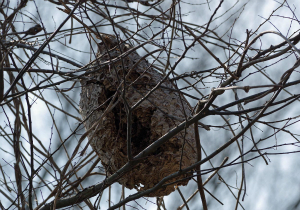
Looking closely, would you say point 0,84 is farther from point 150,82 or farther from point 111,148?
point 150,82

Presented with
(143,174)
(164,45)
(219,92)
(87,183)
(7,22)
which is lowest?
(219,92)

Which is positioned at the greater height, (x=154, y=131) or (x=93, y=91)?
(x=93, y=91)

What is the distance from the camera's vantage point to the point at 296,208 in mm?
5047

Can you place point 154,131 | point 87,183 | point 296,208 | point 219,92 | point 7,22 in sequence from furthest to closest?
point 87,183 → point 296,208 → point 154,131 → point 7,22 → point 219,92

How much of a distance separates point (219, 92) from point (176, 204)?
13.0 feet

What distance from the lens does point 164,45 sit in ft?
7.22

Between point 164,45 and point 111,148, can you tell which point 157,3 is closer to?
point 164,45

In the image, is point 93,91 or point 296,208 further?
point 296,208

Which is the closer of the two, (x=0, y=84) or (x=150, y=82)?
(x=0, y=84)

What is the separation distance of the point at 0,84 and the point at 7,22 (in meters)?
0.62

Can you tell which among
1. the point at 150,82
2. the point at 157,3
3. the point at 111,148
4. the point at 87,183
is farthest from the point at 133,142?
the point at 87,183

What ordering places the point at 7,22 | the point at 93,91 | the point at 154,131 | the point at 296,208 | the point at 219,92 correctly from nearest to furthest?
1. the point at 219,92
2. the point at 7,22
3. the point at 154,131
4. the point at 93,91
5. the point at 296,208

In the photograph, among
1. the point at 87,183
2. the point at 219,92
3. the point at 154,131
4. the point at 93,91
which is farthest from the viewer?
the point at 87,183

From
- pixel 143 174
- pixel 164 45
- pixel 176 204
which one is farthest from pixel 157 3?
pixel 176 204
